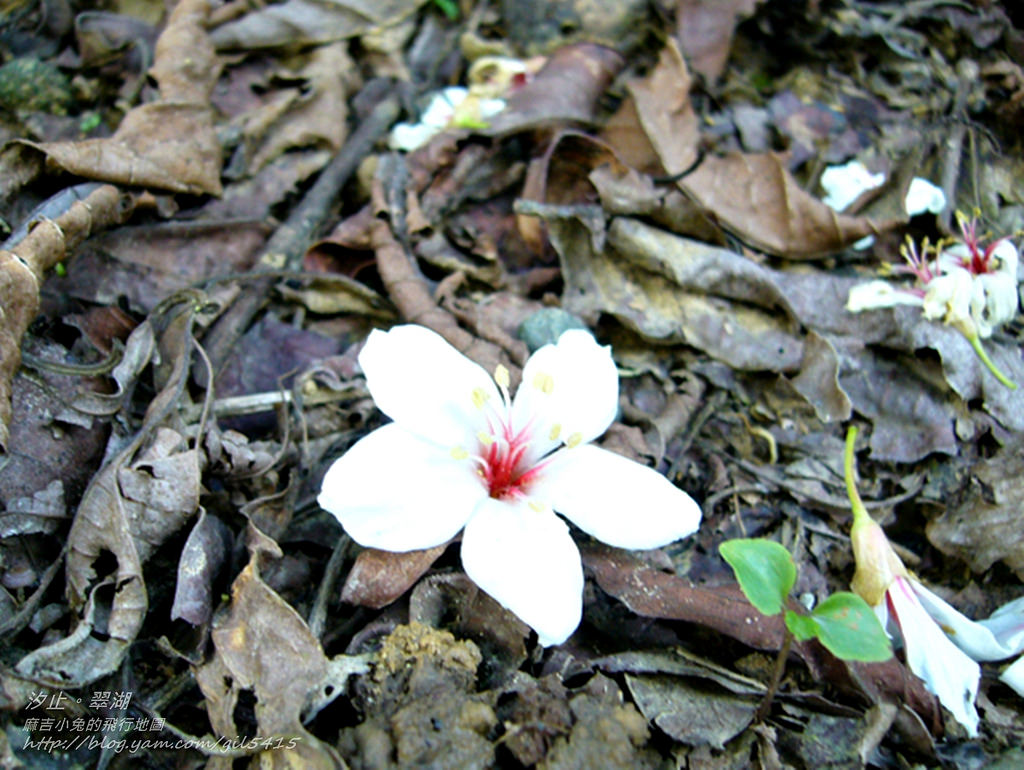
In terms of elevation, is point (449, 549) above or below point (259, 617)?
below

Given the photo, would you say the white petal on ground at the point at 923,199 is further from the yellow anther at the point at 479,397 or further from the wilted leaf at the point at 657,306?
the yellow anther at the point at 479,397

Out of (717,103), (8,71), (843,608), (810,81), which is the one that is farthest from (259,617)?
(810,81)

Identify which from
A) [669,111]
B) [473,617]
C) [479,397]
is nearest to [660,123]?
[669,111]

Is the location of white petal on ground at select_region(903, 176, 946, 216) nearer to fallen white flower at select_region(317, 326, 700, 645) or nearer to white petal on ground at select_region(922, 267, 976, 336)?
white petal on ground at select_region(922, 267, 976, 336)

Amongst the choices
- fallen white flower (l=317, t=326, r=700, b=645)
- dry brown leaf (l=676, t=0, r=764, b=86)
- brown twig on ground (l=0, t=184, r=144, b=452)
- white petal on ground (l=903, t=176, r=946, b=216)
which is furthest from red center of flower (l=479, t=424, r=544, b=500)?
dry brown leaf (l=676, t=0, r=764, b=86)

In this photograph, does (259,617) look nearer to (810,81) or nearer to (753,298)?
(753,298)

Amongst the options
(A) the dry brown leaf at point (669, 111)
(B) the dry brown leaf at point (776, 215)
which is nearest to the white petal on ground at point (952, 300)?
(B) the dry brown leaf at point (776, 215)

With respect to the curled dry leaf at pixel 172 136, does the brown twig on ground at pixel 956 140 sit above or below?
below
